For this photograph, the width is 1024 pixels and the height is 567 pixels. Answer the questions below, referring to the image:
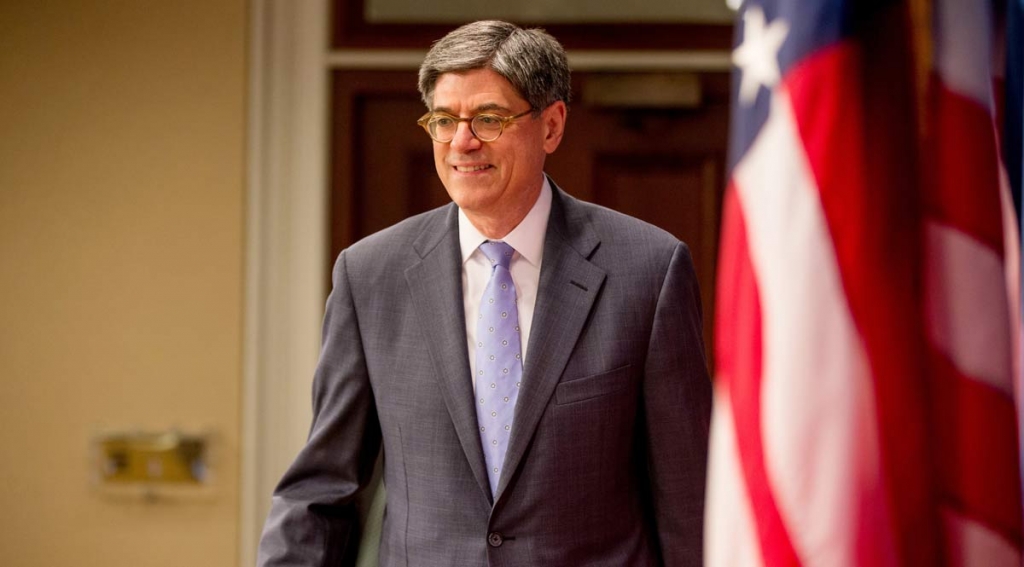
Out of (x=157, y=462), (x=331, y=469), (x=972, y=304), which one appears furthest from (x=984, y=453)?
(x=157, y=462)

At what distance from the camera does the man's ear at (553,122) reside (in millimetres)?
1481

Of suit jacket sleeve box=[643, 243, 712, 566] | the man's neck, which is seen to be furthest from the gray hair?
suit jacket sleeve box=[643, 243, 712, 566]

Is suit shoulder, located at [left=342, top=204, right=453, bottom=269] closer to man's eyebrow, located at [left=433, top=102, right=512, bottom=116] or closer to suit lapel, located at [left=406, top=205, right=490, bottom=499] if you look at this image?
suit lapel, located at [left=406, top=205, right=490, bottom=499]

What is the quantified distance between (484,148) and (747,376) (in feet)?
2.16

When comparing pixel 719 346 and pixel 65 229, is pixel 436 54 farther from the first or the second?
pixel 65 229

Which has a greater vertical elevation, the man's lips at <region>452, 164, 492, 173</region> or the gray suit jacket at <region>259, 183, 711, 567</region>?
the man's lips at <region>452, 164, 492, 173</region>

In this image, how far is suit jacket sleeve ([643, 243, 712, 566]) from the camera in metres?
1.41

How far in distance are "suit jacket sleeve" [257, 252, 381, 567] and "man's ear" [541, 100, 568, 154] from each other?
337 millimetres

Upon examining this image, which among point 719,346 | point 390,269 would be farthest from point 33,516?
point 719,346

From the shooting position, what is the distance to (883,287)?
2.47 ft

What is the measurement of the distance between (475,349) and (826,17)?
30.9 inches

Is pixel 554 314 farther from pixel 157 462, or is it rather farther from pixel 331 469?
pixel 157 462

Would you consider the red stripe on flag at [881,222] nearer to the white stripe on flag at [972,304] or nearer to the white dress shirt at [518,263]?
the white stripe on flag at [972,304]

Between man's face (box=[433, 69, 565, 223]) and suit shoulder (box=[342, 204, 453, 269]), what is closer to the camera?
man's face (box=[433, 69, 565, 223])
